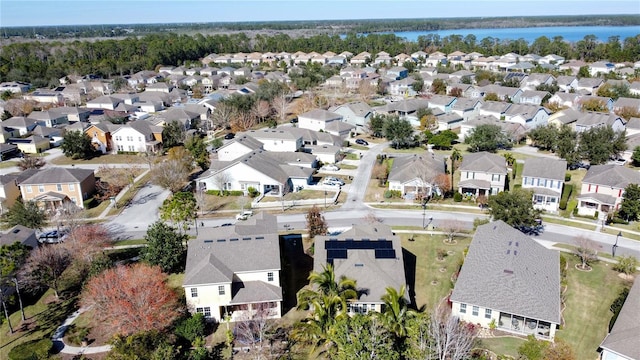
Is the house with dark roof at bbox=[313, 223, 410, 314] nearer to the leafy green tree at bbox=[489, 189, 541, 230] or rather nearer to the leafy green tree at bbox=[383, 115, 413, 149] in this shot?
the leafy green tree at bbox=[489, 189, 541, 230]

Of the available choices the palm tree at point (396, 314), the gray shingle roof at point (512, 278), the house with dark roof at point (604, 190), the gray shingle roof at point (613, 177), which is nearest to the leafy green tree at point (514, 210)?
the gray shingle roof at point (512, 278)

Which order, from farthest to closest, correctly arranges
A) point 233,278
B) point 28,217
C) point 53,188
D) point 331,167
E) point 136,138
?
point 136,138
point 331,167
point 53,188
point 28,217
point 233,278

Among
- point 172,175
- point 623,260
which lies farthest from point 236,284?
point 623,260

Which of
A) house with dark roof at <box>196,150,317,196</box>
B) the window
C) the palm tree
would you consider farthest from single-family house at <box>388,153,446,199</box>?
the palm tree

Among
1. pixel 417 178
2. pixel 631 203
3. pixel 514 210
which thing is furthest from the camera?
pixel 417 178

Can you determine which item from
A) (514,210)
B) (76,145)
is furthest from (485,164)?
(76,145)

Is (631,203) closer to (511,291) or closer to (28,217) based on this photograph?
(511,291)

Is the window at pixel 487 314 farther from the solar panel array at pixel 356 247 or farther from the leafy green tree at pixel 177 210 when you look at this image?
the leafy green tree at pixel 177 210

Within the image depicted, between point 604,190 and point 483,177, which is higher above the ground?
point 483,177

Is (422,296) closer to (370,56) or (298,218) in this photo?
(298,218)
